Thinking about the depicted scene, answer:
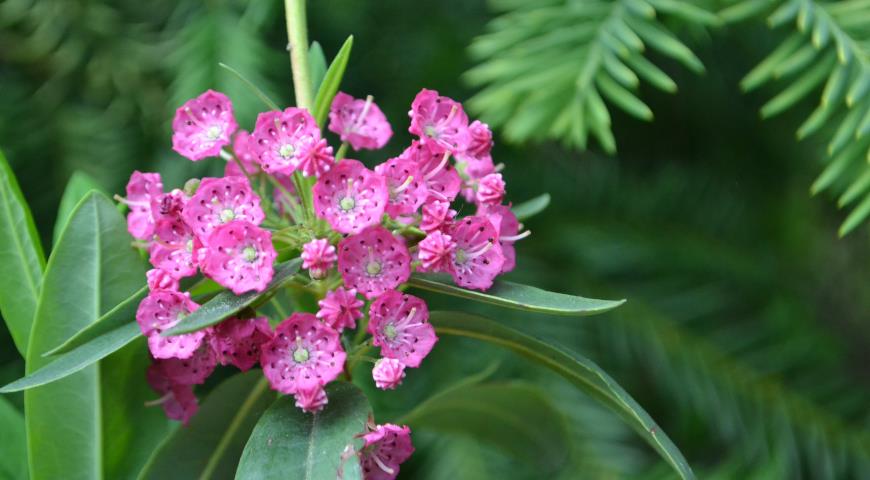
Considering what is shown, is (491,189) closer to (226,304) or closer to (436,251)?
(436,251)

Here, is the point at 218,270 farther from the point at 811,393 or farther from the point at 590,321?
the point at 811,393

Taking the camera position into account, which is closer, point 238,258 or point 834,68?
point 238,258

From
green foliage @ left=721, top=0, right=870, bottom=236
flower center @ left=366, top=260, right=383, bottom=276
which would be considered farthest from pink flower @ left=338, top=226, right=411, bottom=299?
green foliage @ left=721, top=0, right=870, bottom=236

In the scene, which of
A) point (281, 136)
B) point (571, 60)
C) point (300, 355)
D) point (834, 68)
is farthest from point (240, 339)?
point (834, 68)

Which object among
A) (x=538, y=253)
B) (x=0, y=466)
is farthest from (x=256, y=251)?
(x=538, y=253)

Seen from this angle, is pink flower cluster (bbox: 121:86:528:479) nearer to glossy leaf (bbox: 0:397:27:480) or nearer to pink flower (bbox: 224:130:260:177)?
pink flower (bbox: 224:130:260:177)

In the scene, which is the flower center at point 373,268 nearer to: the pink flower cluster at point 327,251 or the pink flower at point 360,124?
the pink flower cluster at point 327,251

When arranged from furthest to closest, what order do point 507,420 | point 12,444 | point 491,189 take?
point 507,420 → point 12,444 → point 491,189
